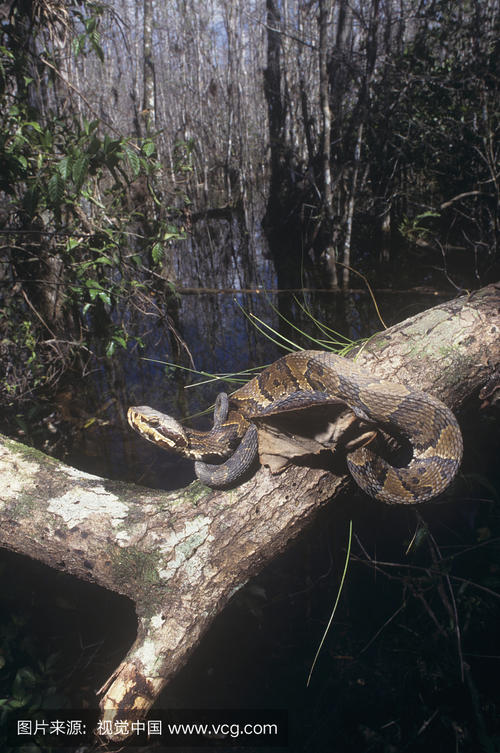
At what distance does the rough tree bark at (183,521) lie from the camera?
1755 mm

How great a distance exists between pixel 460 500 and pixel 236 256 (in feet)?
20.0

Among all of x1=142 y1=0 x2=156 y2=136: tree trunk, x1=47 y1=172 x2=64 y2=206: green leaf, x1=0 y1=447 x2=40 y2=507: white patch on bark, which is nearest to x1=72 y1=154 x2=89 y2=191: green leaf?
x1=47 y1=172 x2=64 y2=206: green leaf

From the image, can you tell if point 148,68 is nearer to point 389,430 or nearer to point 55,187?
point 55,187

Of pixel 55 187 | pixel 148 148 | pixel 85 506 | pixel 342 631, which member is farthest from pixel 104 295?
pixel 342 631

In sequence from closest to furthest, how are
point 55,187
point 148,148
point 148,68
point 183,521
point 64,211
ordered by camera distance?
1. point 183,521
2. point 55,187
3. point 148,148
4. point 64,211
5. point 148,68

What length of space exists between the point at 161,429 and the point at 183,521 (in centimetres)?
67

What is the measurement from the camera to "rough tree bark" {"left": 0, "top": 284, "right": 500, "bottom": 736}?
1.75 metres

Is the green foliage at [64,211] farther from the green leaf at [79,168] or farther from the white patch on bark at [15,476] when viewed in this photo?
the white patch on bark at [15,476]

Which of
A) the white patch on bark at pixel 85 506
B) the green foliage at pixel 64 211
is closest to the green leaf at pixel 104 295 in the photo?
the green foliage at pixel 64 211

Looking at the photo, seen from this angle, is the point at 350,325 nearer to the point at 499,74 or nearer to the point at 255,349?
the point at 255,349

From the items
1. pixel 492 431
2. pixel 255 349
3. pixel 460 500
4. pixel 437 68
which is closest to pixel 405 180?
pixel 437 68

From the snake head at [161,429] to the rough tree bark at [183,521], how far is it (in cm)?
39

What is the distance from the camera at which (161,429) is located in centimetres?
242

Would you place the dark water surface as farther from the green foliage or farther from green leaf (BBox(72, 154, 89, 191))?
green leaf (BBox(72, 154, 89, 191))
